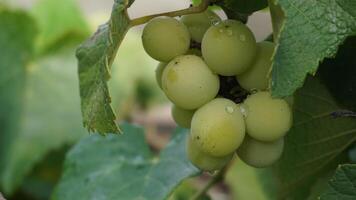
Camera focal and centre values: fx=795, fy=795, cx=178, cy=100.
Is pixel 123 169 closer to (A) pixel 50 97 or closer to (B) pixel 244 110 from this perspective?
(B) pixel 244 110

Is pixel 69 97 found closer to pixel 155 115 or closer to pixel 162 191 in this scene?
pixel 155 115

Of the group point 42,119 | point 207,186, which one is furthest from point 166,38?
point 42,119

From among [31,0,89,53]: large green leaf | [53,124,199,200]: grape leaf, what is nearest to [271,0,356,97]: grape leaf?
[53,124,199,200]: grape leaf

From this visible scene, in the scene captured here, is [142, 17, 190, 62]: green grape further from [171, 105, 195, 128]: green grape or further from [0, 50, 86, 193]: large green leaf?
[0, 50, 86, 193]: large green leaf

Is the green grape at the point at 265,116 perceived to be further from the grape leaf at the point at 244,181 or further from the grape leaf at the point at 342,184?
the grape leaf at the point at 244,181

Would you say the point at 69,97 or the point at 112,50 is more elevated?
the point at 112,50

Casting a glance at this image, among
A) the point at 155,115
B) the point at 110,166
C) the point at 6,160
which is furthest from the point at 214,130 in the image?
the point at 155,115
